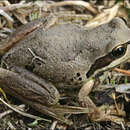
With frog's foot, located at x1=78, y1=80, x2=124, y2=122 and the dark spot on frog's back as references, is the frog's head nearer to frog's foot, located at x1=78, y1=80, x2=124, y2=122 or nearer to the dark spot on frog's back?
frog's foot, located at x1=78, y1=80, x2=124, y2=122

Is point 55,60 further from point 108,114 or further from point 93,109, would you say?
point 108,114

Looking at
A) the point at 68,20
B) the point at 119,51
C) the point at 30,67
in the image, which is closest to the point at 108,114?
the point at 119,51

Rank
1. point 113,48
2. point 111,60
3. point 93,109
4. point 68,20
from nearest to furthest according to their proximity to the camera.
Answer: point 113,48
point 111,60
point 93,109
point 68,20

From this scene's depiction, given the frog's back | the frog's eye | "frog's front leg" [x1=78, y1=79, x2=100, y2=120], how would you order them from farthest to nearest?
1. "frog's front leg" [x1=78, y1=79, x2=100, y2=120]
2. the frog's back
3. the frog's eye

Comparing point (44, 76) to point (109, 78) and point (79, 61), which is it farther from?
point (109, 78)

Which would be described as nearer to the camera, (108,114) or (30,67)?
(30,67)

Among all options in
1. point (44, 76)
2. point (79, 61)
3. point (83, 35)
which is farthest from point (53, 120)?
point (83, 35)

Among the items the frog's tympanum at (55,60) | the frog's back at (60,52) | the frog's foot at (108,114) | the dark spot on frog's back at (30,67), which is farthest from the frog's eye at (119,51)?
the dark spot on frog's back at (30,67)

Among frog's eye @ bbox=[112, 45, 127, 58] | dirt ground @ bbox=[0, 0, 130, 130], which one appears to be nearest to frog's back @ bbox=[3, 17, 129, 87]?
frog's eye @ bbox=[112, 45, 127, 58]
